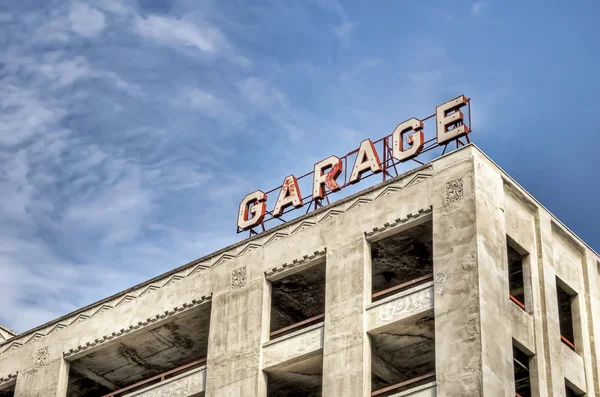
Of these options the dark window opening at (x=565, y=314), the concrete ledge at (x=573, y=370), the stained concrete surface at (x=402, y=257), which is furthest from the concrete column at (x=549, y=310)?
the stained concrete surface at (x=402, y=257)

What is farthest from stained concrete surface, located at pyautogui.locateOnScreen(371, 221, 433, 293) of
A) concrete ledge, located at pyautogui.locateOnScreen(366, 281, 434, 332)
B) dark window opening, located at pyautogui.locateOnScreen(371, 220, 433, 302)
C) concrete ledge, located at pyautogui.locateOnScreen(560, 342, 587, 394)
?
concrete ledge, located at pyautogui.locateOnScreen(560, 342, 587, 394)

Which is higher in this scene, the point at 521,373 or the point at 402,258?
the point at 402,258

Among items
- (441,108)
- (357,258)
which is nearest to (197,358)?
(357,258)

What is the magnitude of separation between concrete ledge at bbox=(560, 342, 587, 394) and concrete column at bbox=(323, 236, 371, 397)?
8370 mm

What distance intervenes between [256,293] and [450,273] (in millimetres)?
10369

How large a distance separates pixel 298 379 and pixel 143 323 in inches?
365

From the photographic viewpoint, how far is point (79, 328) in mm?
67562

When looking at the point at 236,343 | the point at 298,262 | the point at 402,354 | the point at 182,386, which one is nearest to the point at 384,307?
the point at 402,354

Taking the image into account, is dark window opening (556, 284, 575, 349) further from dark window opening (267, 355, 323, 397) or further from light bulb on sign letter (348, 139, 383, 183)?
dark window opening (267, 355, 323, 397)

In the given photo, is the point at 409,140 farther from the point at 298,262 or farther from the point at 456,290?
the point at 456,290

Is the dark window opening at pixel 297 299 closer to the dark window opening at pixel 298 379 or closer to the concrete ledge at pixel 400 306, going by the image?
the dark window opening at pixel 298 379

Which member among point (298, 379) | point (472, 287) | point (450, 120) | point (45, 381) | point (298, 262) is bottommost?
point (298, 379)

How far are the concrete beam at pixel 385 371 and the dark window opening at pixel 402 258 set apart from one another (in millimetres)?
2741

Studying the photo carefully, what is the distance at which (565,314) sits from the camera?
6228cm
